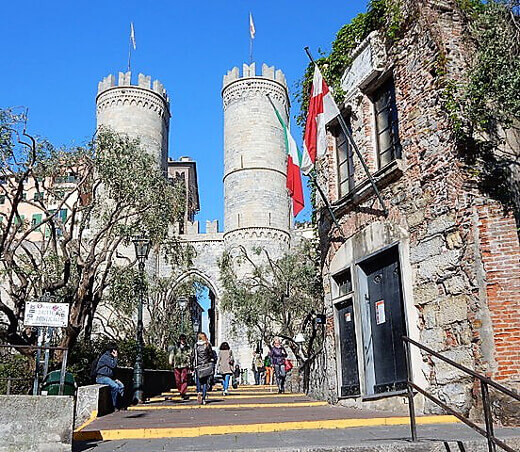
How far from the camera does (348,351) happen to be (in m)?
10.4

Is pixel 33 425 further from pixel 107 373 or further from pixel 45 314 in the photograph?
pixel 107 373

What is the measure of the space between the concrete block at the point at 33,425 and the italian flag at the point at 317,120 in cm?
635

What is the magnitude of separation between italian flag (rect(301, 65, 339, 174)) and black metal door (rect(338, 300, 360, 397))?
2604 millimetres

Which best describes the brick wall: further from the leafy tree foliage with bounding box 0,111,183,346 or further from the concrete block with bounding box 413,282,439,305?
the leafy tree foliage with bounding box 0,111,183,346

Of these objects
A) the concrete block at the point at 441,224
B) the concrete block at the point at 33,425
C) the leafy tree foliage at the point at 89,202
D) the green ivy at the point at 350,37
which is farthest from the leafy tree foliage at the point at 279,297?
the concrete block at the point at 33,425

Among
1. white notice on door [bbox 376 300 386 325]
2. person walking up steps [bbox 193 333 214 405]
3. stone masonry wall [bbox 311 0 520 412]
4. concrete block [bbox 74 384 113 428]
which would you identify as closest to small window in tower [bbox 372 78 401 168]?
stone masonry wall [bbox 311 0 520 412]

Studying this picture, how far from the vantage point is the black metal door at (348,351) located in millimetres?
10086

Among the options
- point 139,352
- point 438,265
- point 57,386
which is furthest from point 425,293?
point 139,352

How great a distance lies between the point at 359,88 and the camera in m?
10.3

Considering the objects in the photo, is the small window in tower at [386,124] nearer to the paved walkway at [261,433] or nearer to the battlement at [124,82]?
the paved walkway at [261,433]

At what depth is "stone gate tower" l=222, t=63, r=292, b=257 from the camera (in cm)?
3819

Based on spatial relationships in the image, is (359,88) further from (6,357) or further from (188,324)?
(188,324)

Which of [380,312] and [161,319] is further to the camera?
[161,319]

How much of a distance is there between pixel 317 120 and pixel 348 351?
13.1 feet
